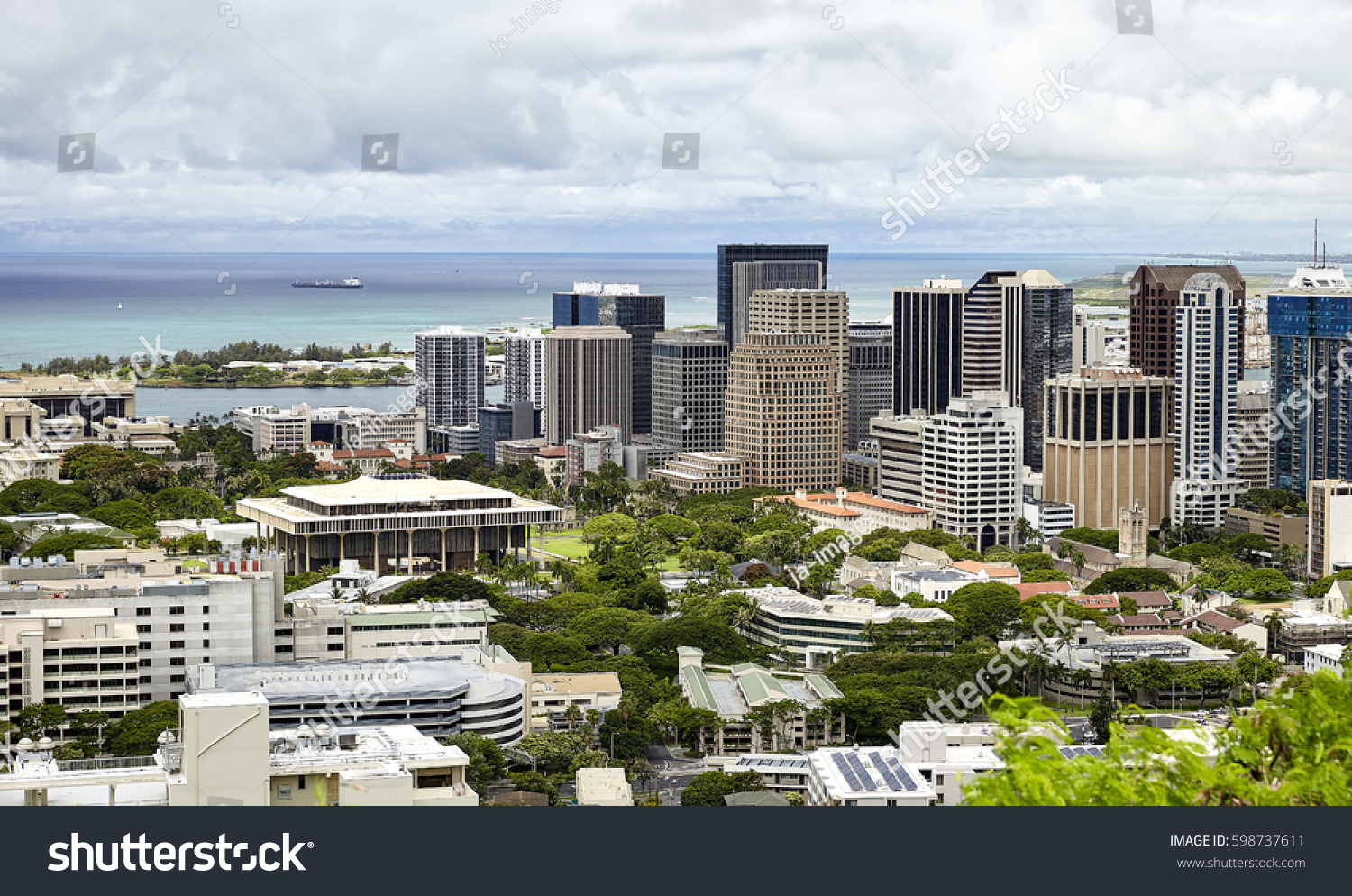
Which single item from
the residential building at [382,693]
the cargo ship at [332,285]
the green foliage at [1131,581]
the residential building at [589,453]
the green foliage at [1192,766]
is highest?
the cargo ship at [332,285]

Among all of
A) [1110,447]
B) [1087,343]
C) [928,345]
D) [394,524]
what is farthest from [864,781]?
[1087,343]

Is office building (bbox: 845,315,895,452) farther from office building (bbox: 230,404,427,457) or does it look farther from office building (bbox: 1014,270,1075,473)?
office building (bbox: 230,404,427,457)

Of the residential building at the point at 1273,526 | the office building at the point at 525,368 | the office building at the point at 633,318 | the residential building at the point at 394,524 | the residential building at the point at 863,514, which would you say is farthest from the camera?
the office building at the point at 525,368

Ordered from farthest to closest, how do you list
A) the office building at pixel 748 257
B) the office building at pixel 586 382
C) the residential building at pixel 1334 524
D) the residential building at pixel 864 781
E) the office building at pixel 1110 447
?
the office building at pixel 748 257, the office building at pixel 586 382, the office building at pixel 1110 447, the residential building at pixel 1334 524, the residential building at pixel 864 781

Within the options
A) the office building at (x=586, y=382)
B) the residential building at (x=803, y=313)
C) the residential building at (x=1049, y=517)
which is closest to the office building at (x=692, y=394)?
the residential building at (x=803, y=313)

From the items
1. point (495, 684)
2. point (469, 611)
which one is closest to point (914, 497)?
point (469, 611)

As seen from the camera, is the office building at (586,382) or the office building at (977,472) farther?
the office building at (586,382)

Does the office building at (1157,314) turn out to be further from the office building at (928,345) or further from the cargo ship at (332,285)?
the cargo ship at (332,285)

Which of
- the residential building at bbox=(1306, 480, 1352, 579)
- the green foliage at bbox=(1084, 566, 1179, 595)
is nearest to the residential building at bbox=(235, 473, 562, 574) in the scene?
the green foliage at bbox=(1084, 566, 1179, 595)
